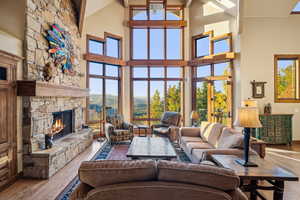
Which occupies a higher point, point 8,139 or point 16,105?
point 16,105

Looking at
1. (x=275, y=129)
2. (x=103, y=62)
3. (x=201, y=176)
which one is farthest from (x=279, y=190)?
(x=103, y=62)

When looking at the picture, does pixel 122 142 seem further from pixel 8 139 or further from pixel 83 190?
pixel 83 190

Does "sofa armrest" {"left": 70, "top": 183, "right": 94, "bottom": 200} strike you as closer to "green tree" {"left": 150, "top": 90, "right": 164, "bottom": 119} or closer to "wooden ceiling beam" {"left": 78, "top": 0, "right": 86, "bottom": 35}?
"wooden ceiling beam" {"left": 78, "top": 0, "right": 86, "bottom": 35}

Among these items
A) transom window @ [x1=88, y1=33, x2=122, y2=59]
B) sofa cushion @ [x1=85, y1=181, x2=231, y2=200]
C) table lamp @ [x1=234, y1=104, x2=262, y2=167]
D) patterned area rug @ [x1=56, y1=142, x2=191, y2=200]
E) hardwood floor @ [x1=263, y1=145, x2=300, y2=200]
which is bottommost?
hardwood floor @ [x1=263, y1=145, x2=300, y2=200]

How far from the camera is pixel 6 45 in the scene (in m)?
2.98

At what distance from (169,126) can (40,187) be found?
4.35 meters

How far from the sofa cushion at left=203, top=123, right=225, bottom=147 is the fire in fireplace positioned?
11.6 feet

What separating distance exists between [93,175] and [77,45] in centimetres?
532

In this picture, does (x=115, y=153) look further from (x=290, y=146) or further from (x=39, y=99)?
(x=290, y=146)

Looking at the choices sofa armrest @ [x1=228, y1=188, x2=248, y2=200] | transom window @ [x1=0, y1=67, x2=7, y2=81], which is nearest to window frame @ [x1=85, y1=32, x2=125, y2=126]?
transom window @ [x1=0, y1=67, x2=7, y2=81]

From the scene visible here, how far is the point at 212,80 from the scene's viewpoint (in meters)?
6.83

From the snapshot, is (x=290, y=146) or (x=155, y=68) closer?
(x=290, y=146)

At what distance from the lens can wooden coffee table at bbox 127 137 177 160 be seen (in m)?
3.44

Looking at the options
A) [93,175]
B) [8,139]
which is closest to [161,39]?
[8,139]
